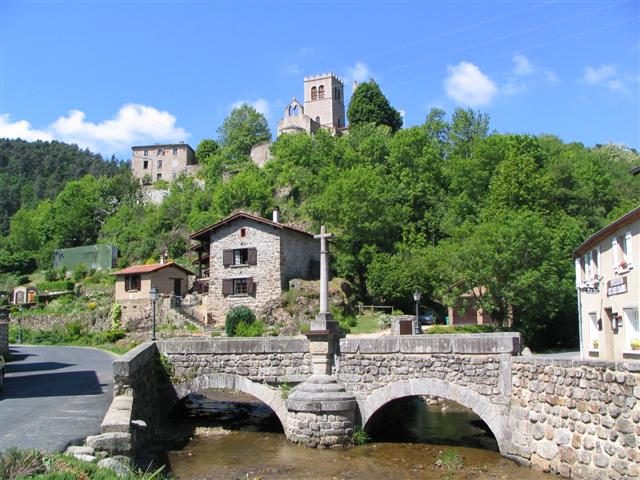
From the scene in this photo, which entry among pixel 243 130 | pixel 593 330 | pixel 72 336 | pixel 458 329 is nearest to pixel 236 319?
pixel 458 329

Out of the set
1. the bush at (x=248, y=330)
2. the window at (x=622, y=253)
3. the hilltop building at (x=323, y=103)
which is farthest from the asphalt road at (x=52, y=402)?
the hilltop building at (x=323, y=103)

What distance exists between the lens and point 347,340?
50.5ft

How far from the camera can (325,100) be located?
80.7 metres

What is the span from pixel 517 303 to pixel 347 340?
56.1 feet

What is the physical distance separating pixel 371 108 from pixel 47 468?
6234 cm

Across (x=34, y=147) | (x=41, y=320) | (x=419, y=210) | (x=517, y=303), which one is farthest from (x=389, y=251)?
(x=34, y=147)

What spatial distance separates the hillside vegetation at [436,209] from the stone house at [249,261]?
466 cm

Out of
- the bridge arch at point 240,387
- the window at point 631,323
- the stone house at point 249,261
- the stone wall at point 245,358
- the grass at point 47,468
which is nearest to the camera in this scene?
the grass at point 47,468

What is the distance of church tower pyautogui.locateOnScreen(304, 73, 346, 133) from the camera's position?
80.2 metres

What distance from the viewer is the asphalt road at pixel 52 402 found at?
31.2 feet

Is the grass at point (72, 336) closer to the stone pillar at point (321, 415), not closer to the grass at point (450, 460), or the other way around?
the stone pillar at point (321, 415)

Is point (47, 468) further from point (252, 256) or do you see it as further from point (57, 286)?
point (57, 286)

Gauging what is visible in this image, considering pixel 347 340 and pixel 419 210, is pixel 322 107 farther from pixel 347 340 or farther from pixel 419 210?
pixel 347 340

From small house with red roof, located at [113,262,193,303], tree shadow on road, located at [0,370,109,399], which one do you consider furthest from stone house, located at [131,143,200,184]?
tree shadow on road, located at [0,370,109,399]
